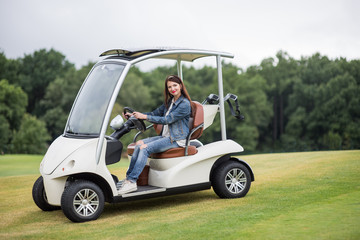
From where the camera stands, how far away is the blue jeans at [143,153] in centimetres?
633

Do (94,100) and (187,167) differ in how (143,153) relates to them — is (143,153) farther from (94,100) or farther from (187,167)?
(94,100)

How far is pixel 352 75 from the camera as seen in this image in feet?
157

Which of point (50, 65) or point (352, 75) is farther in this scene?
point (50, 65)

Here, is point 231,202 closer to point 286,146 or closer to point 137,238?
point 137,238

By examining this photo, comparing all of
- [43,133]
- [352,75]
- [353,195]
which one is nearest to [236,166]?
[353,195]

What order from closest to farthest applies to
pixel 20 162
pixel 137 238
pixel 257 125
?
pixel 137 238 < pixel 20 162 < pixel 257 125

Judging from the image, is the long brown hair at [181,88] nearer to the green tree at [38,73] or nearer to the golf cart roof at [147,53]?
the golf cart roof at [147,53]

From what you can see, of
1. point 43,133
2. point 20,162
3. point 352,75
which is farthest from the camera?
point 352,75

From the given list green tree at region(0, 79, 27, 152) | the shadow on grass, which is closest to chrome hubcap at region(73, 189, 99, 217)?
the shadow on grass

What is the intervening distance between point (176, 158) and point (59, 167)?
1.64 meters

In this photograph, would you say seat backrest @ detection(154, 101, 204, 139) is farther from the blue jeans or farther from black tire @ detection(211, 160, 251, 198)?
black tire @ detection(211, 160, 251, 198)

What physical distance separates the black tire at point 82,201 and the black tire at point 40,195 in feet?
3.31

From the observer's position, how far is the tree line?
43.5m

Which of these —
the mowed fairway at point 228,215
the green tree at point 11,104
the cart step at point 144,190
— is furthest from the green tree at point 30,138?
the cart step at point 144,190
